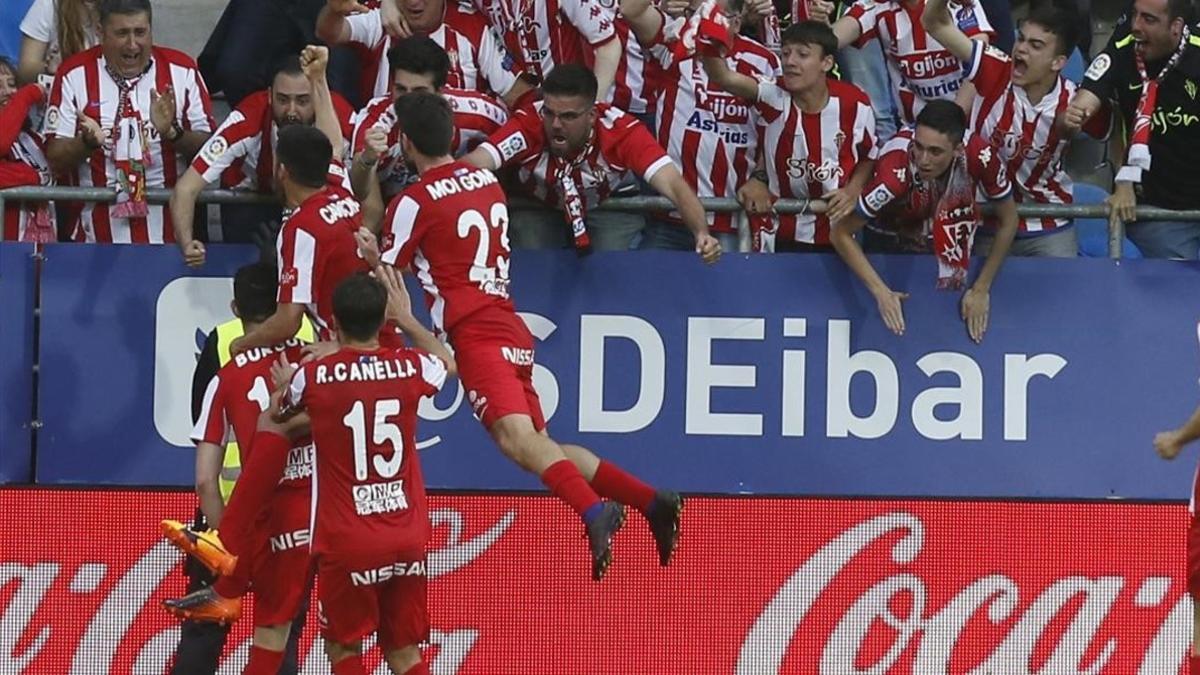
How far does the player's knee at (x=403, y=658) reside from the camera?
918cm

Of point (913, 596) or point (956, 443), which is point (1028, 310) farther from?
point (913, 596)

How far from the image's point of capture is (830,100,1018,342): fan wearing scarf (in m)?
10.6

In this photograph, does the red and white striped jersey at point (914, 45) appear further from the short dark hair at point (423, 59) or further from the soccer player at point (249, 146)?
the soccer player at point (249, 146)

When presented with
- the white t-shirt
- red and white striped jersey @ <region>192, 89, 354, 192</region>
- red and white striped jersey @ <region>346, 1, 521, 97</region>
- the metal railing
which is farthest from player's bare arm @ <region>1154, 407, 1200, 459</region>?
the white t-shirt

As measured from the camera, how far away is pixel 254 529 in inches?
369

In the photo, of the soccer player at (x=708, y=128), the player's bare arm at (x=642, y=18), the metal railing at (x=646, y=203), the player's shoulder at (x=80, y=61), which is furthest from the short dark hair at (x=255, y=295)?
the player's bare arm at (x=642, y=18)

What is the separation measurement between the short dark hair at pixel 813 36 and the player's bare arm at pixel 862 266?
817mm

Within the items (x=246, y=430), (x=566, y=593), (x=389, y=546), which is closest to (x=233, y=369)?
(x=246, y=430)

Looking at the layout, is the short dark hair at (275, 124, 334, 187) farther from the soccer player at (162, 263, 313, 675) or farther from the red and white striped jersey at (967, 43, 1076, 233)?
the red and white striped jersey at (967, 43, 1076, 233)

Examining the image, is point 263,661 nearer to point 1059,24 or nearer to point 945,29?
point 945,29

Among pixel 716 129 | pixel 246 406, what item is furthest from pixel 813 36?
pixel 246 406

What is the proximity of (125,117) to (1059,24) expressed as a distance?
4523 millimetres

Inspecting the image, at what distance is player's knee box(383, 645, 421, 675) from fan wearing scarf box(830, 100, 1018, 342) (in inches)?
118

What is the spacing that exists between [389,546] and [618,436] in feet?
7.70
